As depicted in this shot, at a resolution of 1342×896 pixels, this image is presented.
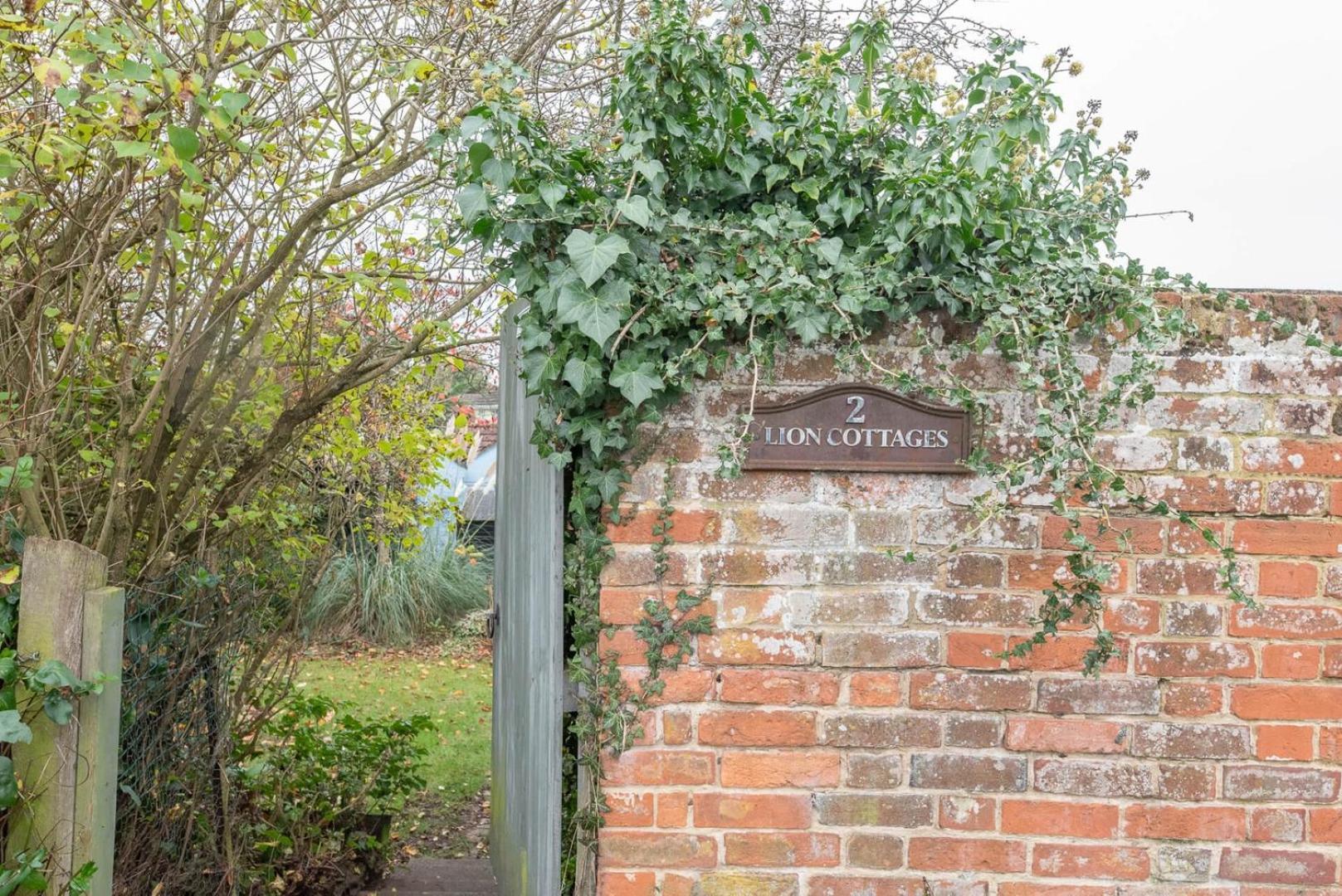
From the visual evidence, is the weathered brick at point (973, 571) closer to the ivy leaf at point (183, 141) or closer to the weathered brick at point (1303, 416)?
the weathered brick at point (1303, 416)

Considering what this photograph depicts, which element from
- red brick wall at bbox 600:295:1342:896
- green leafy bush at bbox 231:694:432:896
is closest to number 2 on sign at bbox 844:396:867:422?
red brick wall at bbox 600:295:1342:896

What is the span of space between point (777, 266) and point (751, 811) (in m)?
1.45

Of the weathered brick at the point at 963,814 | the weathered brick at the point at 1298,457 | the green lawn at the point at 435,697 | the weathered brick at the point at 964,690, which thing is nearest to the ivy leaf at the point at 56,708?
the weathered brick at the point at 964,690

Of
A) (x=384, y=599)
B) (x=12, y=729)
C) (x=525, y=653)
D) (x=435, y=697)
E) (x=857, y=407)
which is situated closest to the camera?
(x=12, y=729)

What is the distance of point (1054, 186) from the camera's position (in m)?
3.01

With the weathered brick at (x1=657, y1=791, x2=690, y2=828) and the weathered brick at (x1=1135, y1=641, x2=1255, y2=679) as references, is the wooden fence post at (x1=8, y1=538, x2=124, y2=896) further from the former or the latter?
the weathered brick at (x1=1135, y1=641, x2=1255, y2=679)

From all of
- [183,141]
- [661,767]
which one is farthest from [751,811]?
[183,141]

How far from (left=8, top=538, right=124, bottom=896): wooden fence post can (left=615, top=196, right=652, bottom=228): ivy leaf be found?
1.53m

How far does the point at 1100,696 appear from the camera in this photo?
282cm

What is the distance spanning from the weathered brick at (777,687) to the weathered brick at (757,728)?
0.03 m

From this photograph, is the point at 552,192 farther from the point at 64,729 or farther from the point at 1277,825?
the point at 1277,825

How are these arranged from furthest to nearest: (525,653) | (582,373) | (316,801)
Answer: (316,801), (525,653), (582,373)

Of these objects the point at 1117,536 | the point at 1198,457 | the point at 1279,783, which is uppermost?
the point at 1198,457

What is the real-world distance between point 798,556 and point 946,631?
45 centimetres
